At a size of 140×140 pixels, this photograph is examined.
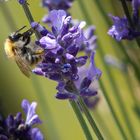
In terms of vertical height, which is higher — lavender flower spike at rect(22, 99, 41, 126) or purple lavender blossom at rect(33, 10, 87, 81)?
purple lavender blossom at rect(33, 10, 87, 81)

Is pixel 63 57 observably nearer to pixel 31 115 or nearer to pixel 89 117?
pixel 89 117

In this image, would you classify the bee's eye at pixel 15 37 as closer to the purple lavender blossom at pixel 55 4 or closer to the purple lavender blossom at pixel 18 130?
the purple lavender blossom at pixel 18 130

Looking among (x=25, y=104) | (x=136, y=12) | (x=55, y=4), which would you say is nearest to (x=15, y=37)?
(x=25, y=104)

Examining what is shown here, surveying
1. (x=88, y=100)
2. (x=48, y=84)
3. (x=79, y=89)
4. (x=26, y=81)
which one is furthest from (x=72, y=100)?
(x=26, y=81)

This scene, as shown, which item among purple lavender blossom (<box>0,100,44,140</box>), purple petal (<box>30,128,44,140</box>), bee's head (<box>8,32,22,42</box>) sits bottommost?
purple petal (<box>30,128,44,140</box>)

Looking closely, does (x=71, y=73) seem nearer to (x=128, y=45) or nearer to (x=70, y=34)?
(x=70, y=34)

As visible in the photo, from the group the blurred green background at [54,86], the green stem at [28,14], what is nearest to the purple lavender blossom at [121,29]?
the green stem at [28,14]

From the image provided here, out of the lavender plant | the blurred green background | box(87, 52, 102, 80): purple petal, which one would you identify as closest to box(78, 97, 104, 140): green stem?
box(87, 52, 102, 80): purple petal

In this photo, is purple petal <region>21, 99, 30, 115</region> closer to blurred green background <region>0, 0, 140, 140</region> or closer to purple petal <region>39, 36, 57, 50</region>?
purple petal <region>39, 36, 57, 50</region>

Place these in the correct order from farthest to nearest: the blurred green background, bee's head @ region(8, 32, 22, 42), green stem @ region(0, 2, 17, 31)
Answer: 1. the blurred green background
2. green stem @ region(0, 2, 17, 31)
3. bee's head @ region(8, 32, 22, 42)
